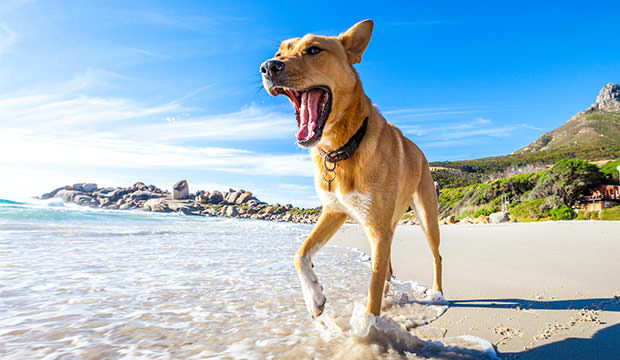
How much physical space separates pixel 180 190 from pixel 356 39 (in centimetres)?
6037

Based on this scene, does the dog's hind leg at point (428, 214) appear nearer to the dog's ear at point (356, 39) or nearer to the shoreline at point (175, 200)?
the dog's ear at point (356, 39)

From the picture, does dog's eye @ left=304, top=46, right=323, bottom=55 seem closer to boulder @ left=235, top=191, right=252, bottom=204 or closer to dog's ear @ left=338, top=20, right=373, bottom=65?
dog's ear @ left=338, top=20, right=373, bottom=65

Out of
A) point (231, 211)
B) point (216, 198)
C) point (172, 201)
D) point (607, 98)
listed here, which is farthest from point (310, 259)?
point (607, 98)

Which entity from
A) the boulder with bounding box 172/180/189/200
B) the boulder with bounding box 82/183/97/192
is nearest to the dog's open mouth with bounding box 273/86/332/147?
the boulder with bounding box 172/180/189/200

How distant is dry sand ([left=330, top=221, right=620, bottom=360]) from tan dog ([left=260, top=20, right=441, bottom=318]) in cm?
87

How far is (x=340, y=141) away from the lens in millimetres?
2096

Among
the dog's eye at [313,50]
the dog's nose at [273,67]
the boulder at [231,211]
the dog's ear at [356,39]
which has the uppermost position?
the dog's ear at [356,39]

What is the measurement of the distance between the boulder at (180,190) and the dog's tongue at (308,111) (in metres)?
59.8

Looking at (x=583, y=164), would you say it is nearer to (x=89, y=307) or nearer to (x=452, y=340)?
(x=452, y=340)

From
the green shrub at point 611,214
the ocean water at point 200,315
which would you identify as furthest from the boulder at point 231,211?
the ocean water at point 200,315

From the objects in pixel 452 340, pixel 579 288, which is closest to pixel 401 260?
pixel 579 288

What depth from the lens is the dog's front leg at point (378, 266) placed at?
78.1 inches

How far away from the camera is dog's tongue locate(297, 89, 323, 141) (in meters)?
1.97

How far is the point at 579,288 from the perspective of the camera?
9.59 feet
